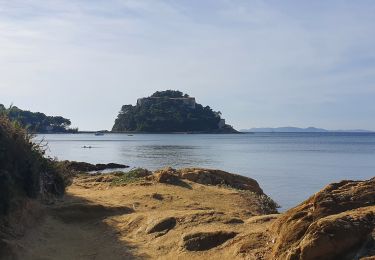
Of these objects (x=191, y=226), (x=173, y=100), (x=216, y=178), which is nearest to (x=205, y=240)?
(x=191, y=226)

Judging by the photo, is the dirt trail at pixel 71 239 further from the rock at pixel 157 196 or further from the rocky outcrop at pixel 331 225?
the rocky outcrop at pixel 331 225

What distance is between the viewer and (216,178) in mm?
20219

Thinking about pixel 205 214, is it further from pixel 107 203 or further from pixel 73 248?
pixel 107 203

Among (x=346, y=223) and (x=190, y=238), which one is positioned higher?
(x=346, y=223)

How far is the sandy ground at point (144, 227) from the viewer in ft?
31.9

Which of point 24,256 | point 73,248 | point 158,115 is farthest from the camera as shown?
point 158,115

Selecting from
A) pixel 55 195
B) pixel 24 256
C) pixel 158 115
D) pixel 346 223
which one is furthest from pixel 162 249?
pixel 158 115

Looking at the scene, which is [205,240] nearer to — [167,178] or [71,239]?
[71,239]

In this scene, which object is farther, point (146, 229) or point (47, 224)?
point (47, 224)

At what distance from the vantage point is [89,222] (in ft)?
43.0

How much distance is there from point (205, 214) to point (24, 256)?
399cm

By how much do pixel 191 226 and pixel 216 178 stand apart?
9.20 meters

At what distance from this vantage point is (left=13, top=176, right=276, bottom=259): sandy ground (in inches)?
382

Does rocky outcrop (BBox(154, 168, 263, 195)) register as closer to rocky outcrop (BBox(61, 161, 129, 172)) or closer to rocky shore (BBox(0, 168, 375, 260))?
rocky shore (BBox(0, 168, 375, 260))
